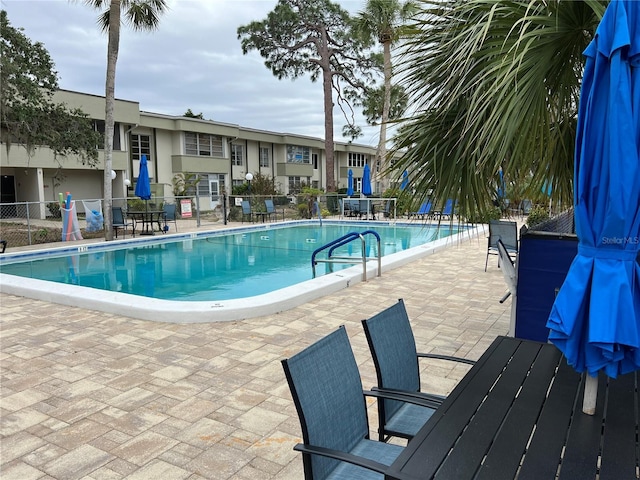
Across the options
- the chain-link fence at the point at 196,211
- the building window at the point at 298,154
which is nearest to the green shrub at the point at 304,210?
the chain-link fence at the point at 196,211

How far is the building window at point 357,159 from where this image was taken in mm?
43812

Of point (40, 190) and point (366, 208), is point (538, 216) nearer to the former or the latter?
point (366, 208)

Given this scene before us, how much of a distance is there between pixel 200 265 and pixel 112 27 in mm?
7728

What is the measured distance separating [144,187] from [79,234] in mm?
3433

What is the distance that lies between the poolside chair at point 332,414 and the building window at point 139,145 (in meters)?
26.0

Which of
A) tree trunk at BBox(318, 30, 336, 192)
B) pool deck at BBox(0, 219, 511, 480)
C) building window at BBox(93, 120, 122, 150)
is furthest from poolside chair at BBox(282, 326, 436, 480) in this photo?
building window at BBox(93, 120, 122, 150)

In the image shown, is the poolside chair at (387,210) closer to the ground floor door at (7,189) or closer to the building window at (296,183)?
the building window at (296,183)

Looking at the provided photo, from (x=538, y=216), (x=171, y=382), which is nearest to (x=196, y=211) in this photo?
(x=538, y=216)

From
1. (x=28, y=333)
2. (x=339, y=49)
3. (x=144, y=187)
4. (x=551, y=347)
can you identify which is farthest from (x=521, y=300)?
(x=339, y=49)

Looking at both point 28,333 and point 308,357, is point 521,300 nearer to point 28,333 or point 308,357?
point 308,357

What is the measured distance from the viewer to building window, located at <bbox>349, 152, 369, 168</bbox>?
4381 centimetres

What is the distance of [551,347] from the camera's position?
107 inches

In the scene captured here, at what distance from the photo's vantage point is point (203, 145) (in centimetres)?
2902

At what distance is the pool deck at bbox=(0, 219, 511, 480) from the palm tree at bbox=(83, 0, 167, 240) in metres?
8.40
